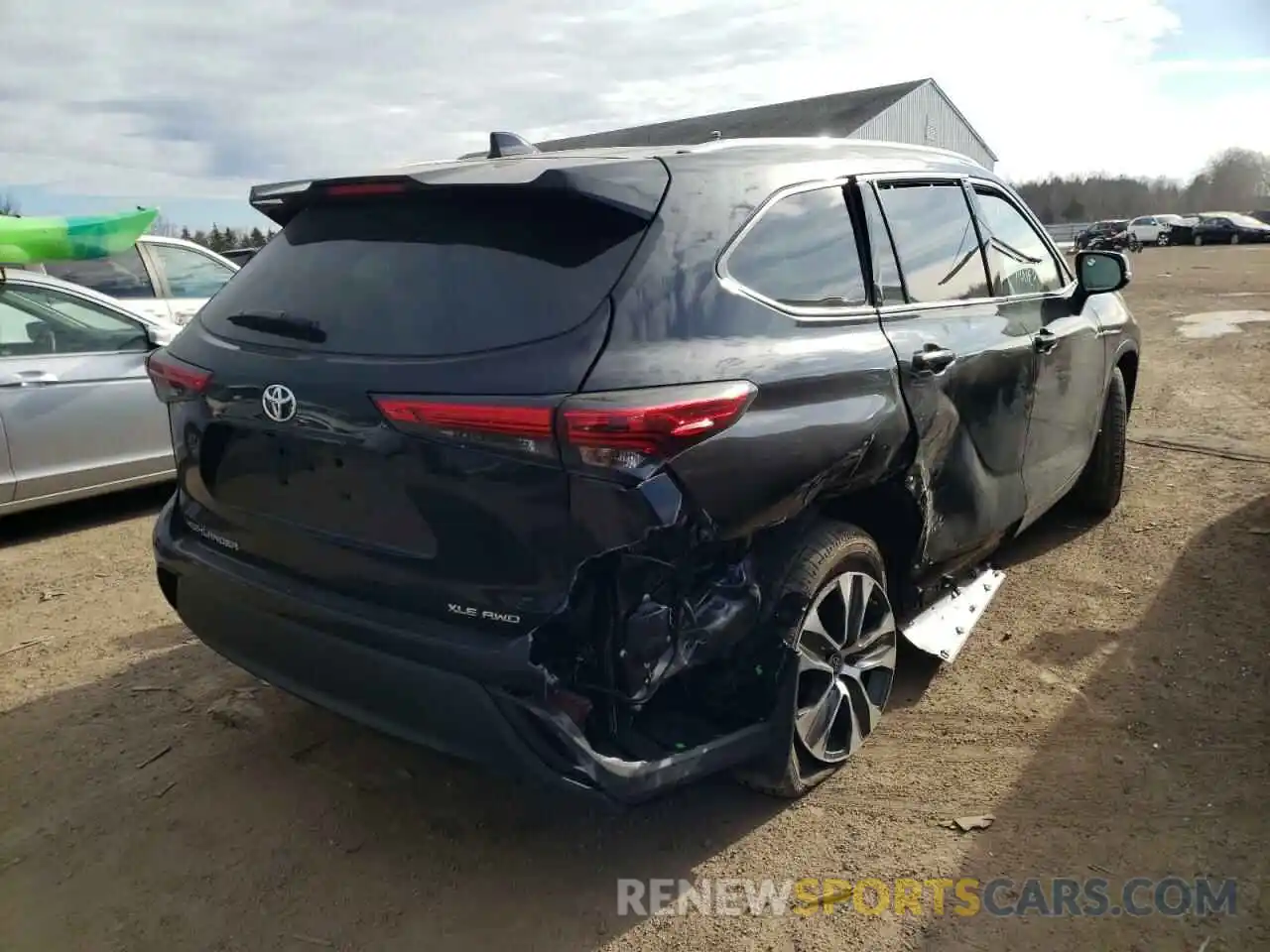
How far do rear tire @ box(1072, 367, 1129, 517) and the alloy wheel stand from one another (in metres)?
2.48

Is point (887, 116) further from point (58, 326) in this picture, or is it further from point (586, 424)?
point (586, 424)

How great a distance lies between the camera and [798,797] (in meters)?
2.85

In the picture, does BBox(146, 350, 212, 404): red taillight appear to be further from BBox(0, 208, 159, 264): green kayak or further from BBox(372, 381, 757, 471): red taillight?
BBox(0, 208, 159, 264): green kayak

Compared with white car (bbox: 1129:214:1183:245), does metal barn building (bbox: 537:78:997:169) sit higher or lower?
higher

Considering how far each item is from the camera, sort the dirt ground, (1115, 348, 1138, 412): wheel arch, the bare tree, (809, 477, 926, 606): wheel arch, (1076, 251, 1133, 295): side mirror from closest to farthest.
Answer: the dirt ground < (809, 477, 926, 606): wheel arch < (1076, 251, 1133, 295): side mirror < (1115, 348, 1138, 412): wheel arch < the bare tree

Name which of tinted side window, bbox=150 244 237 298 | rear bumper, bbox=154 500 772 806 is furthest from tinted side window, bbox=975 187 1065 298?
tinted side window, bbox=150 244 237 298

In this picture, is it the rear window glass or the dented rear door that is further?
the dented rear door

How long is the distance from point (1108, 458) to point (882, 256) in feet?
8.55

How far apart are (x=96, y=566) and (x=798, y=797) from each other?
391 centimetres

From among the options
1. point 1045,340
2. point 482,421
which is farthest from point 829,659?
point 1045,340

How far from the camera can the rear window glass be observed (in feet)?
7.51

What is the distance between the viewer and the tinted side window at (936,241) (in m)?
3.30

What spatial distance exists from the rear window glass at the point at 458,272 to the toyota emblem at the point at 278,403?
0.13 metres

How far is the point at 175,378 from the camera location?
281cm
